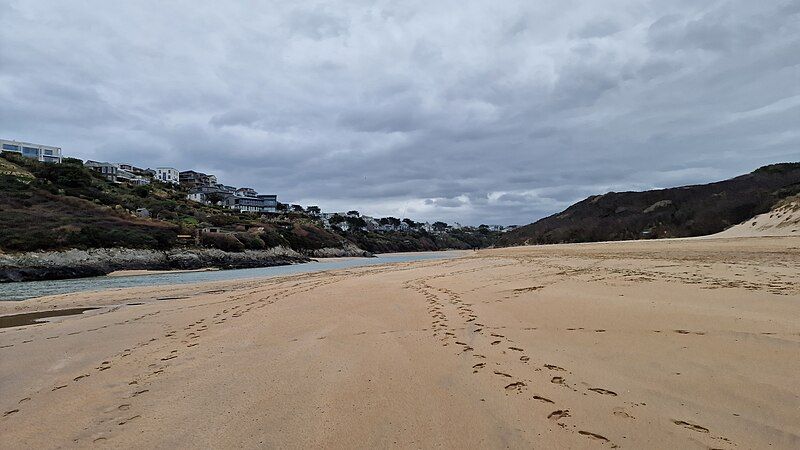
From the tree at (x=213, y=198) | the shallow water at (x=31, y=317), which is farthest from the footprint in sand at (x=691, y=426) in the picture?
the tree at (x=213, y=198)

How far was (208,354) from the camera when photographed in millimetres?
5250

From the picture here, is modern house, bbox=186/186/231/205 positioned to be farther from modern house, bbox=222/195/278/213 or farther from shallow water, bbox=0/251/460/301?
shallow water, bbox=0/251/460/301

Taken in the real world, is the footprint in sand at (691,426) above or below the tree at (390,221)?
below

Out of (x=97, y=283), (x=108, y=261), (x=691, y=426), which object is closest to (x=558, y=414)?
(x=691, y=426)

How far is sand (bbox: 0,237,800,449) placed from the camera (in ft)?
9.03

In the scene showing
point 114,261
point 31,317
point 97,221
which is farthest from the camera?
point 97,221

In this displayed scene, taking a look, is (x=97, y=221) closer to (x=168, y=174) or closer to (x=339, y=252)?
(x=339, y=252)

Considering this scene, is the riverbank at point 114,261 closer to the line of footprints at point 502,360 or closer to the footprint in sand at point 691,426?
the line of footprints at point 502,360

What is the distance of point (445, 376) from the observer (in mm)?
3807

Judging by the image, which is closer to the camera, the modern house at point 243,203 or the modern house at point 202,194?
the modern house at point 202,194

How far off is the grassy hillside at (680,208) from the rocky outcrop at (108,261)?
124ft

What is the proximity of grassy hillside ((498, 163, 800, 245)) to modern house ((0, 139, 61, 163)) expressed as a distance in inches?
3917

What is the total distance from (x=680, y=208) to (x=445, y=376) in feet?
154

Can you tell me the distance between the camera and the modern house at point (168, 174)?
119m
